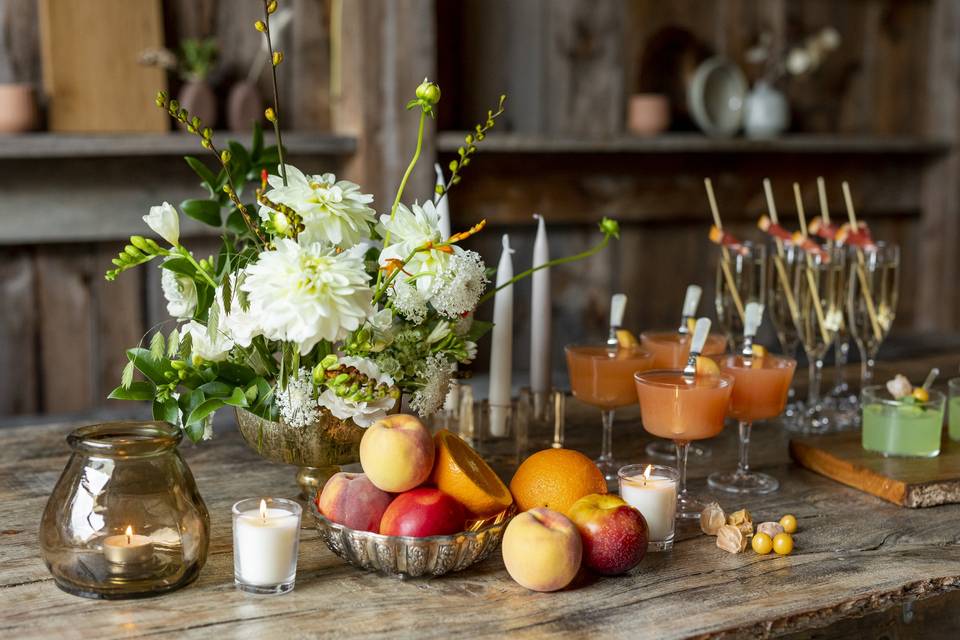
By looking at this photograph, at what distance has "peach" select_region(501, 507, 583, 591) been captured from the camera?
100cm

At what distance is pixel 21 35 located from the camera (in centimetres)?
256

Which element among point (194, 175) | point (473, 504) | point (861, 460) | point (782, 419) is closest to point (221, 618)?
point (473, 504)

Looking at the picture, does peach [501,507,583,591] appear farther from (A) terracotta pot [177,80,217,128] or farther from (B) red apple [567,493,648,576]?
(A) terracotta pot [177,80,217,128]

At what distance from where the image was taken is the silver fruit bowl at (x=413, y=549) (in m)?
1.03

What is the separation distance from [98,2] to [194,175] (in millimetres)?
446

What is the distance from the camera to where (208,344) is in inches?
45.1

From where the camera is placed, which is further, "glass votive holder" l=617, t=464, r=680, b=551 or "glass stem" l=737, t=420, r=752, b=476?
"glass stem" l=737, t=420, r=752, b=476

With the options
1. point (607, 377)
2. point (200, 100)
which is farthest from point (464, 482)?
point (200, 100)

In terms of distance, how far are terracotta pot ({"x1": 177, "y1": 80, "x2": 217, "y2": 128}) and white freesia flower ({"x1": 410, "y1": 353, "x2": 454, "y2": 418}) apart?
5.38 feet

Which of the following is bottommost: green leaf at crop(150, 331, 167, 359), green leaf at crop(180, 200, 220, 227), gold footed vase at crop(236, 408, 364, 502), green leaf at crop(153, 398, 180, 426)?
gold footed vase at crop(236, 408, 364, 502)

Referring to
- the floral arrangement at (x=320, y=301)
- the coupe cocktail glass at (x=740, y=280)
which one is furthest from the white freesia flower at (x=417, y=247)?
the coupe cocktail glass at (x=740, y=280)

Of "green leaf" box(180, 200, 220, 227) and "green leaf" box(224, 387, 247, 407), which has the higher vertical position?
"green leaf" box(180, 200, 220, 227)

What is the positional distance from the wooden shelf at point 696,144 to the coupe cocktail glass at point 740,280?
115 cm

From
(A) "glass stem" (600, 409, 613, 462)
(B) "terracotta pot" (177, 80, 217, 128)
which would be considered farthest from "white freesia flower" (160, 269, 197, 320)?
(B) "terracotta pot" (177, 80, 217, 128)
